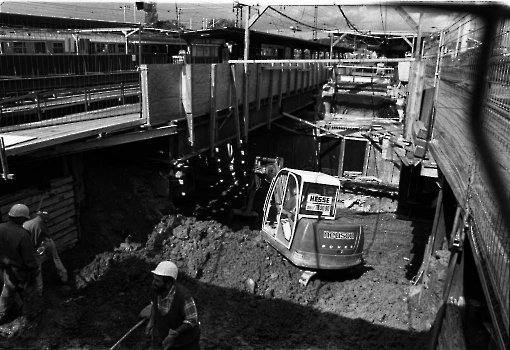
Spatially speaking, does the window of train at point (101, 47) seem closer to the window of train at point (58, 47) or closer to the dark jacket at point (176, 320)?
the window of train at point (58, 47)

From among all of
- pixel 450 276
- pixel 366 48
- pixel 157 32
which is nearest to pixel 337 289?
pixel 450 276

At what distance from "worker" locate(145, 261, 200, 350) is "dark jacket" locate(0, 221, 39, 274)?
2776 mm

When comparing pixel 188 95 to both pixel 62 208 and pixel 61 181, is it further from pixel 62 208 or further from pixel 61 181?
pixel 62 208

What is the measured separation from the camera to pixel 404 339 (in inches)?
341

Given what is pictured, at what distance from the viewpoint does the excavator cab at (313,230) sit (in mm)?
10438

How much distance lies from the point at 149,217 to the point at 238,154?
7.05m

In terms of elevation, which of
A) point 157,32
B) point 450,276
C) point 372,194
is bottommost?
point 372,194

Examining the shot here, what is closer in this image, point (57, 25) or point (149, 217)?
point (149, 217)

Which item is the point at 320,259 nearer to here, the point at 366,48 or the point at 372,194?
the point at 372,194

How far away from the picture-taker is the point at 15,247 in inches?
257

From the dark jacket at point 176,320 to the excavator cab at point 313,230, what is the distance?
228 inches

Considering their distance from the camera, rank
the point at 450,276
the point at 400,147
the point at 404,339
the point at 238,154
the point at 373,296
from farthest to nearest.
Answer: the point at 238,154
the point at 400,147
the point at 373,296
the point at 404,339
the point at 450,276

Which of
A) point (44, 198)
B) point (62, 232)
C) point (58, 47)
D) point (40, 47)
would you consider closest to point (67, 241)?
point (62, 232)

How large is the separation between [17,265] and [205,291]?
3.77 m
